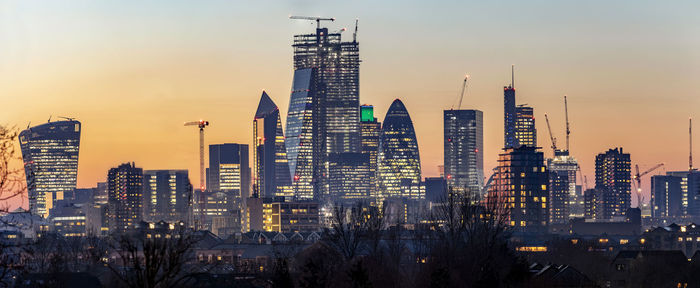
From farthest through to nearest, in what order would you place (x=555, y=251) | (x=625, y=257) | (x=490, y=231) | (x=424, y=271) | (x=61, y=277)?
(x=555, y=251) < (x=625, y=257) < (x=490, y=231) < (x=61, y=277) < (x=424, y=271)

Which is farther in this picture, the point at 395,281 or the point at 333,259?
the point at 333,259

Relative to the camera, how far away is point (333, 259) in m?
→ 84.3

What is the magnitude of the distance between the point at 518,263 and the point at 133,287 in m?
52.9

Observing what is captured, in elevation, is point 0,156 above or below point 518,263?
above

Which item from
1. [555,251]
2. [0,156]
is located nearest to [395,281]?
[0,156]

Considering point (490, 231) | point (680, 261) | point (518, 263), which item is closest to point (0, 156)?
point (518, 263)

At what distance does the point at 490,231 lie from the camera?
292ft

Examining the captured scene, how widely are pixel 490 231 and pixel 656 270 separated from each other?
25.6m

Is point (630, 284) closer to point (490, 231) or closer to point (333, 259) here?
point (490, 231)

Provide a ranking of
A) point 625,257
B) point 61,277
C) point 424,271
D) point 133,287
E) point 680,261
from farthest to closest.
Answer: point 625,257 → point 680,261 → point 61,277 → point 424,271 → point 133,287

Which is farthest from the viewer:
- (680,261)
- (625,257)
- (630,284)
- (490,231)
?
(625,257)

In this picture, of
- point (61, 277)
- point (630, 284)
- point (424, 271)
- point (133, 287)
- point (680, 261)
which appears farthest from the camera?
point (680, 261)

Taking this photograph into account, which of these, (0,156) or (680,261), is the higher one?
(0,156)

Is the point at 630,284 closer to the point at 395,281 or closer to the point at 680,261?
the point at 680,261
